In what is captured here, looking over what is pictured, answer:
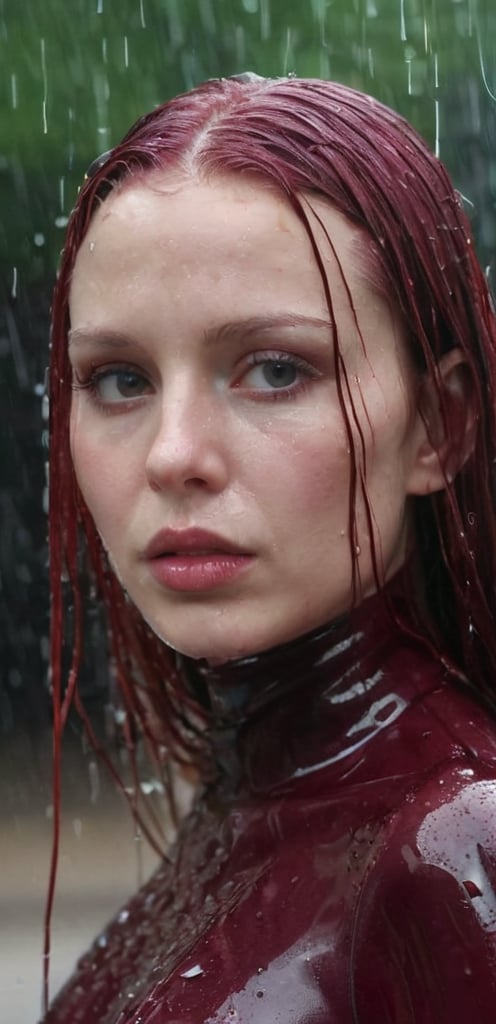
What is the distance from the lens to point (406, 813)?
110cm

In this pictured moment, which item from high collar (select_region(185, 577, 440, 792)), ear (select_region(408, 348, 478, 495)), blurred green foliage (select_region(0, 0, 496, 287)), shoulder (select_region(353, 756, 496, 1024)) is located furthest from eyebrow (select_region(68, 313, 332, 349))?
blurred green foliage (select_region(0, 0, 496, 287))

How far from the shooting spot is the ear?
1.33m

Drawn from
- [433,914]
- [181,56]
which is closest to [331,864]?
[433,914]

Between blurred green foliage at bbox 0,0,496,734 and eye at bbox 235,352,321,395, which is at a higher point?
blurred green foliage at bbox 0,0,496,734

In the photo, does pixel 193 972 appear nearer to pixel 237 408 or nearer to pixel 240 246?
pixel 237 408

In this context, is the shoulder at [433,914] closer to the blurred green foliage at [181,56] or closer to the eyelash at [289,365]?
the eyelash at [289,365]

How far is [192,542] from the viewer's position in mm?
1233

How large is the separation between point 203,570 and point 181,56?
2762 mm

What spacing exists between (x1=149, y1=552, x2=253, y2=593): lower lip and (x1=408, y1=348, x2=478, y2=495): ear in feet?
0.66

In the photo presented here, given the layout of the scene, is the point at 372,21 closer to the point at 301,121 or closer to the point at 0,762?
the point at 301,121

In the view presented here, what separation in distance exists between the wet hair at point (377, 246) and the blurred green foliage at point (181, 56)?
2321mm

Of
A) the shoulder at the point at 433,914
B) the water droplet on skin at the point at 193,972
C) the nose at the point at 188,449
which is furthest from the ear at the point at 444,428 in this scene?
the water droplet on skin at the point at 193,972

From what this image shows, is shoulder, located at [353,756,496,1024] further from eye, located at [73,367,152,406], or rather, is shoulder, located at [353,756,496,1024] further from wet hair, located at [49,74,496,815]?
eye, located at [73,367,152,406]

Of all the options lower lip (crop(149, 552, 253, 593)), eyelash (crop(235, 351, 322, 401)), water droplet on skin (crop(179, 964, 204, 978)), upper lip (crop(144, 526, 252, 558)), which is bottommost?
water droplet on skin (crop(179, 964, 204, 978))
